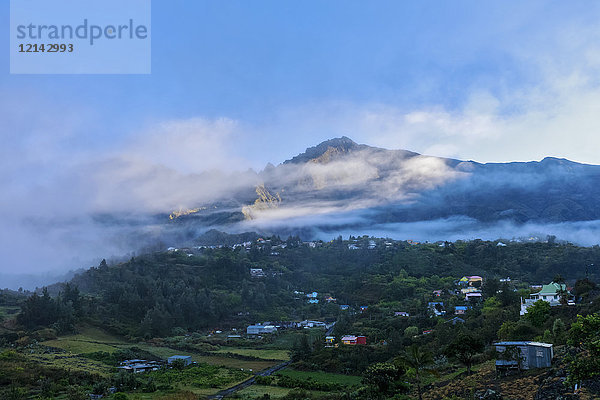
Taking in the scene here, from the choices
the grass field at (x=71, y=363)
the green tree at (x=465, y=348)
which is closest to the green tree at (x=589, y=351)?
the green tree at (x=465, y=348)

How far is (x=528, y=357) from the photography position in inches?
1131

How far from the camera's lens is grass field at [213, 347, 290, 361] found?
56.3 m

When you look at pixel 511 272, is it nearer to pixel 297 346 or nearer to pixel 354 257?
pixel 354 257

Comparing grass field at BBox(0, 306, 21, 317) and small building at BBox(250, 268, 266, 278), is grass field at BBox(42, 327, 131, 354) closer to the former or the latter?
grass field at BBox(0, 306, 21, 317)

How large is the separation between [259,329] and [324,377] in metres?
34.8

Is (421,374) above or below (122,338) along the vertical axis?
above

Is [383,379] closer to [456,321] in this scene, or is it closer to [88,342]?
[456,321]

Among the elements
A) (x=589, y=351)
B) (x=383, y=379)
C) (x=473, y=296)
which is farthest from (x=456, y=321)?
(x=589, y=351)

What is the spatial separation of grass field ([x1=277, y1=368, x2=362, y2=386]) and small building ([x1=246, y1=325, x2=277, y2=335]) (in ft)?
90.2

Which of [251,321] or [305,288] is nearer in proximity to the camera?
[251,321]

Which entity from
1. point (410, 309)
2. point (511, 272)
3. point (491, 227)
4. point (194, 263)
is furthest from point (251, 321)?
point (491, 227)

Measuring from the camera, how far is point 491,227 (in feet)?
634

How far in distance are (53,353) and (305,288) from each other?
68.1 metres

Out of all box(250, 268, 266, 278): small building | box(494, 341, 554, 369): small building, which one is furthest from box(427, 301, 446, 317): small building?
box(250, 268, 266, 278): small building
